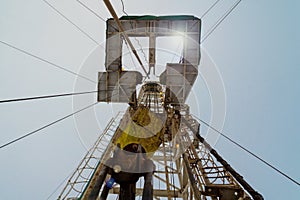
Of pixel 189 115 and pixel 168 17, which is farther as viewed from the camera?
pixel 189 115

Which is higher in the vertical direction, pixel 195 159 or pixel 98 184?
pixel 98 184

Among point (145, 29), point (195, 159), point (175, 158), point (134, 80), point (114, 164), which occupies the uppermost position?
point (145, 29)

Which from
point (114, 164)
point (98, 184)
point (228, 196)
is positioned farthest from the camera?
point (228, 196)

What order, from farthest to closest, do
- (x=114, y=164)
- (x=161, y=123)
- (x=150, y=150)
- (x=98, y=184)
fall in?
(x=161, y=123) < (x=150, y=150) < (x=114, y=164) < (x=98, y=184)

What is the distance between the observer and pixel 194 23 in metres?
7.31

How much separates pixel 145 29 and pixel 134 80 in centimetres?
183

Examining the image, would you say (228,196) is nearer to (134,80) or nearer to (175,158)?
(175,158)

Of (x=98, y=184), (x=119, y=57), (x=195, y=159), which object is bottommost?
(x=195, y=159)

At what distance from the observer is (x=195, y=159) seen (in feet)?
15.9

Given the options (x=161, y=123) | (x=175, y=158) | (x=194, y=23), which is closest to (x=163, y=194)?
A: (x=175, y=158)

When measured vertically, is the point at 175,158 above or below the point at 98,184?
below

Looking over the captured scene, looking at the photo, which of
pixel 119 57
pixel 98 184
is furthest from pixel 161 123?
pixel 98 184

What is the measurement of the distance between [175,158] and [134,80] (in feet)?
9.10

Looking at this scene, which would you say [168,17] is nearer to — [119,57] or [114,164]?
[119,57]
